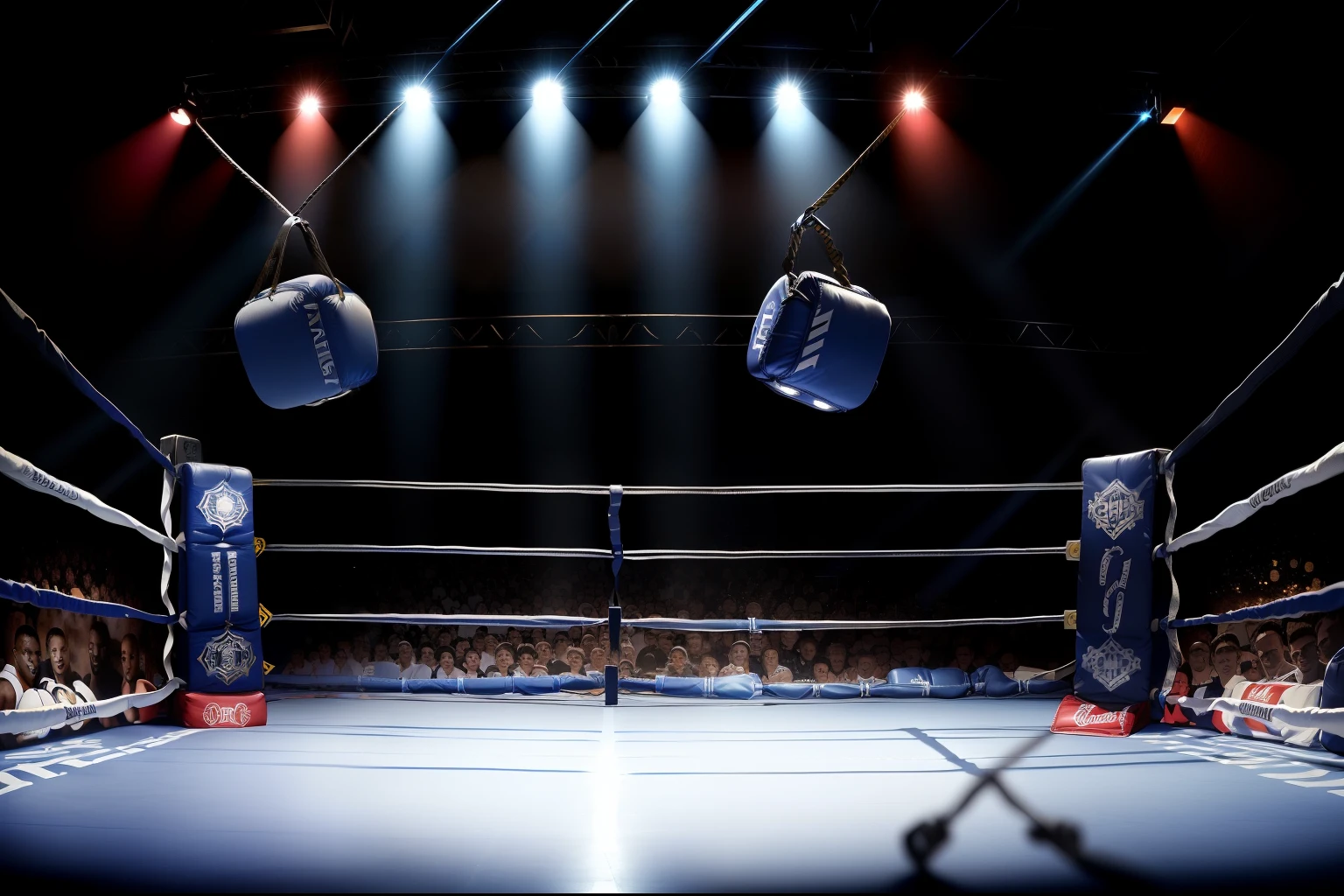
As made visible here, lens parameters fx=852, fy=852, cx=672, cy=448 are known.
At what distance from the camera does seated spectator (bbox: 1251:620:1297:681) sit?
3275 mm

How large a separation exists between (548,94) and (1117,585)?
4.23 meters

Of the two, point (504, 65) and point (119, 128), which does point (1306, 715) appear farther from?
point (119, 128)

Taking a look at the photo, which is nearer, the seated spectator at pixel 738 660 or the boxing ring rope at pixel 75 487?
the boxing ring rope at pixel 75 487

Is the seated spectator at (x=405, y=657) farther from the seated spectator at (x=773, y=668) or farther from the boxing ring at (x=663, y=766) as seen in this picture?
the seated spectator at (x=773, y=668)

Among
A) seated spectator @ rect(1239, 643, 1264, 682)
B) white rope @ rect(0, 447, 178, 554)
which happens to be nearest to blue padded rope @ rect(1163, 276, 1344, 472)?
seated spectator @ rect(1239, 643, 1264, 682)

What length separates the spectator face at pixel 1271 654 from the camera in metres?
3.28

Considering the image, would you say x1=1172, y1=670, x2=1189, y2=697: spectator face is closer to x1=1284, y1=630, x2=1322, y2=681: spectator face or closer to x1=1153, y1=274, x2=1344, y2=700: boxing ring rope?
x1=1153, y1=274, x2=1344, y2=700: boxing ring rope

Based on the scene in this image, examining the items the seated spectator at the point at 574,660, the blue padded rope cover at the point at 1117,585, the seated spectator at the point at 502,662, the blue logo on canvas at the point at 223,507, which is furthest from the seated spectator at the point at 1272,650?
the blue logo on canvas at the point at 223,507

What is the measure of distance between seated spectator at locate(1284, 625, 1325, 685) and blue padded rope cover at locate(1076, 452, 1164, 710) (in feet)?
3.30

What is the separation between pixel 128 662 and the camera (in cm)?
339

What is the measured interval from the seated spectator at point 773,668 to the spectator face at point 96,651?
272cm

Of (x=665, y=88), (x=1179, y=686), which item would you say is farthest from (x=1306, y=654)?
(x=665, y=88)

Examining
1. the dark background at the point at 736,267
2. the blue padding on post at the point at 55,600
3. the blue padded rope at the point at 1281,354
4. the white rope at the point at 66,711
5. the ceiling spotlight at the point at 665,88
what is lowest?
the white rope at the point at 66,711

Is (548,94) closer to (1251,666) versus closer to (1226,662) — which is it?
(1226,662)
